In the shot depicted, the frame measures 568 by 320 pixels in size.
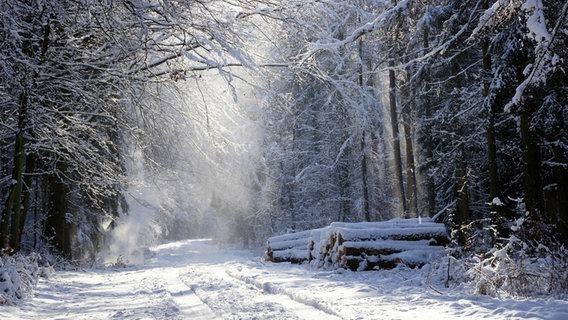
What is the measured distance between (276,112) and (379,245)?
5.04 m

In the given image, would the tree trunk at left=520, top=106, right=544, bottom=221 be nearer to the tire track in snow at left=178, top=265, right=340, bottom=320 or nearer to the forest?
the forest

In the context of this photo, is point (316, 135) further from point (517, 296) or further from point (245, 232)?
point (517, 296)

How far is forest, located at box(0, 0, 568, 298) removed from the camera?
5.97 m

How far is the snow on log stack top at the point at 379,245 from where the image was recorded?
11.1m

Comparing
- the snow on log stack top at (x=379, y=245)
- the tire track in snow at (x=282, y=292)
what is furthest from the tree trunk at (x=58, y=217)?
the snow on log stack top at (x=379, y=245)

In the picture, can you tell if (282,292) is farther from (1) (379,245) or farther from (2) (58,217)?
(2) (58,217)

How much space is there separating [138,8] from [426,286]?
20.8 feet

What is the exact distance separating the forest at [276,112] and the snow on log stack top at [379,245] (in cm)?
113

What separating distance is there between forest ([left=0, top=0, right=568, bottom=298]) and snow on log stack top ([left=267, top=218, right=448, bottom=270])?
1.13 meters

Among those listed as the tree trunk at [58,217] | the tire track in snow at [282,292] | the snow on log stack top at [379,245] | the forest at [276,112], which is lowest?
the tire track in snow at [282,292]

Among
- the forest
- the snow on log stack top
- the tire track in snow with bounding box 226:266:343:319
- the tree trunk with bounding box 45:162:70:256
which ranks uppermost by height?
the forest

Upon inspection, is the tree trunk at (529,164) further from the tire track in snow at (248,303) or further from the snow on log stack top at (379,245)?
the tire track in snow at (248,303)

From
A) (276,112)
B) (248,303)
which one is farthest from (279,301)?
(276,112)

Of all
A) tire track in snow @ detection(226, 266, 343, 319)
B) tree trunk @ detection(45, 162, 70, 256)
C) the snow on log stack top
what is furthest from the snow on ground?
tree trunk @ detection(45, 162, 70, 256)
